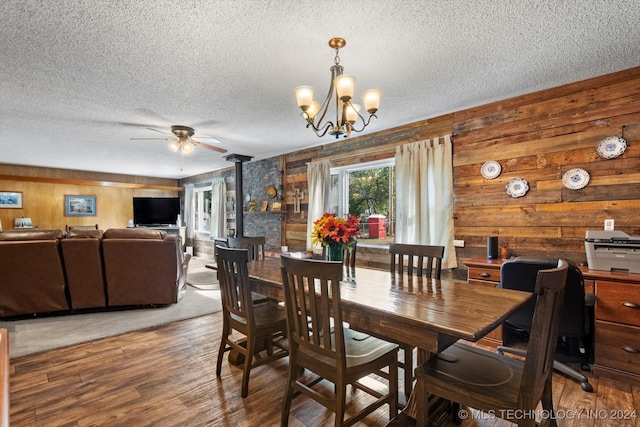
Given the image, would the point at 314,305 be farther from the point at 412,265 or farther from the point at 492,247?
the point at 492,247

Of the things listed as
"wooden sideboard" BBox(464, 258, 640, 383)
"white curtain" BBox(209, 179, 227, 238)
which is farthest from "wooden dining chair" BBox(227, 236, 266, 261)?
"white curtain" BBox(209, 179, 227, 238)

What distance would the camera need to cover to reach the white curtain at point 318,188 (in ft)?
16.1

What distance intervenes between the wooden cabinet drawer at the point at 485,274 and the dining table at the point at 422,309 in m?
0.99

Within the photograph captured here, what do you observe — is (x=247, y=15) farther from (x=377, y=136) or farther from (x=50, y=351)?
(x=50, y=351)

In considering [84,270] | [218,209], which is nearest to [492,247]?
[84,270]

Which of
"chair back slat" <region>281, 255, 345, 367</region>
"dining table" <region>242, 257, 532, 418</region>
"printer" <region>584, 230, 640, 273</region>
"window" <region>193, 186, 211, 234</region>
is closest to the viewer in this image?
"dining table" <region>242, 257, 532, 418</region>

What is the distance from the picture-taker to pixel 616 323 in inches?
88.4

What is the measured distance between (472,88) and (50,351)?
15.3 ft

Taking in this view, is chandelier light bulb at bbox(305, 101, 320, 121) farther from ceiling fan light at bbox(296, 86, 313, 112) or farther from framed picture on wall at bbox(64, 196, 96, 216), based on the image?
framed picture on wall at bbox(64, 196, 96, 216)

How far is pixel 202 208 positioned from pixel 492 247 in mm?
7717

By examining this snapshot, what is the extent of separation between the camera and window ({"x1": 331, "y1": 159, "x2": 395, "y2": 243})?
4328mm

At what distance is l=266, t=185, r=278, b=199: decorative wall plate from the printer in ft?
15.1

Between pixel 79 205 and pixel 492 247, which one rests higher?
pixel 79 205

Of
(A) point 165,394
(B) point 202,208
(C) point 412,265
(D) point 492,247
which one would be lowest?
(A) point 165,394
